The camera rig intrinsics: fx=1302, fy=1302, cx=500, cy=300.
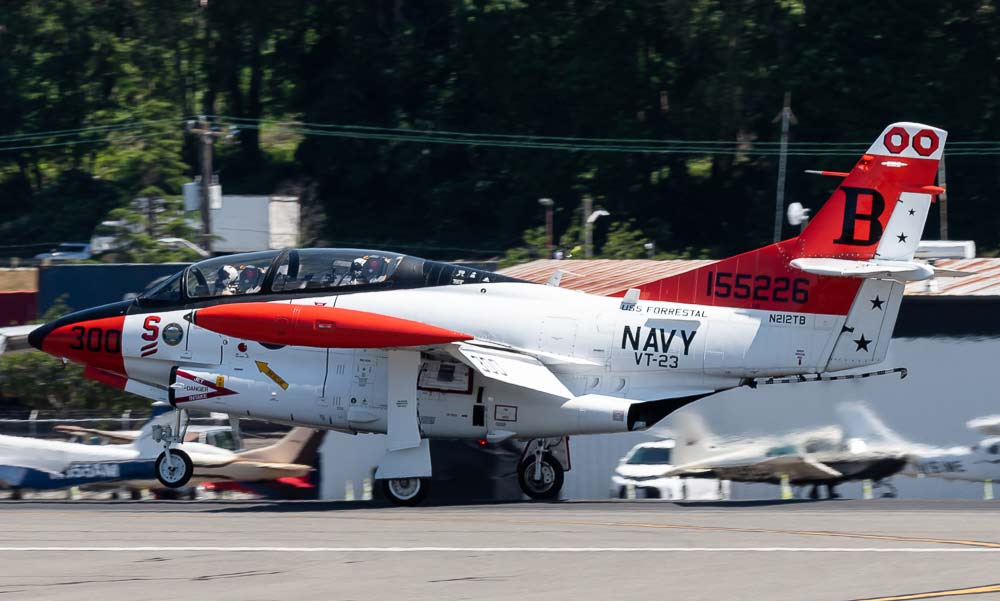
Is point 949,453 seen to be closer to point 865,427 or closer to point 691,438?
point 865,427

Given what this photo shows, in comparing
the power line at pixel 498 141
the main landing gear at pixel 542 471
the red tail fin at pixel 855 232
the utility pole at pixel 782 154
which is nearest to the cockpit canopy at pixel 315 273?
the main landing gear at pixel 542 471

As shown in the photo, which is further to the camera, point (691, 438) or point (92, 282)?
point (92, 282)

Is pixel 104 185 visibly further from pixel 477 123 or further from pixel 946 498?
pixel 946 498

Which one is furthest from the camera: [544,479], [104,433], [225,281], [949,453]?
[104,433]

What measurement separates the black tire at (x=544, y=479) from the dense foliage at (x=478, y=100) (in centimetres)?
3294

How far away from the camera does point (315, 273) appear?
17.1 m

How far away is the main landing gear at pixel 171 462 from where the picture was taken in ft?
56.7

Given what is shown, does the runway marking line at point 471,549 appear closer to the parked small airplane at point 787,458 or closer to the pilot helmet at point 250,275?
the pilot helmet at point 250,275

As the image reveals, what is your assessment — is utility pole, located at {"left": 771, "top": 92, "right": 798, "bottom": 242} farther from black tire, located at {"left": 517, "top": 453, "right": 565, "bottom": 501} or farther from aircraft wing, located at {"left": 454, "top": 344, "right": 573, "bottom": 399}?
aircraft wing, located at {"left": 454, "top": 344, "right": 573, "bottom": 399}

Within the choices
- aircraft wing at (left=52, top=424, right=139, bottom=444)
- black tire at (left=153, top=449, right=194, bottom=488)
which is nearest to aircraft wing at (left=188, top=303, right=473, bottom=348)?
black tire at (left=153, top=449, right=194, bottom=488)

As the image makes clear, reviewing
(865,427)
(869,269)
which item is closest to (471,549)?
(869,269)

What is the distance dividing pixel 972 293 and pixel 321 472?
9615 millimetres

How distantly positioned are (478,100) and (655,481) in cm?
4156

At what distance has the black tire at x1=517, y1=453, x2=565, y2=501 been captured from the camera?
1752 centimetres
